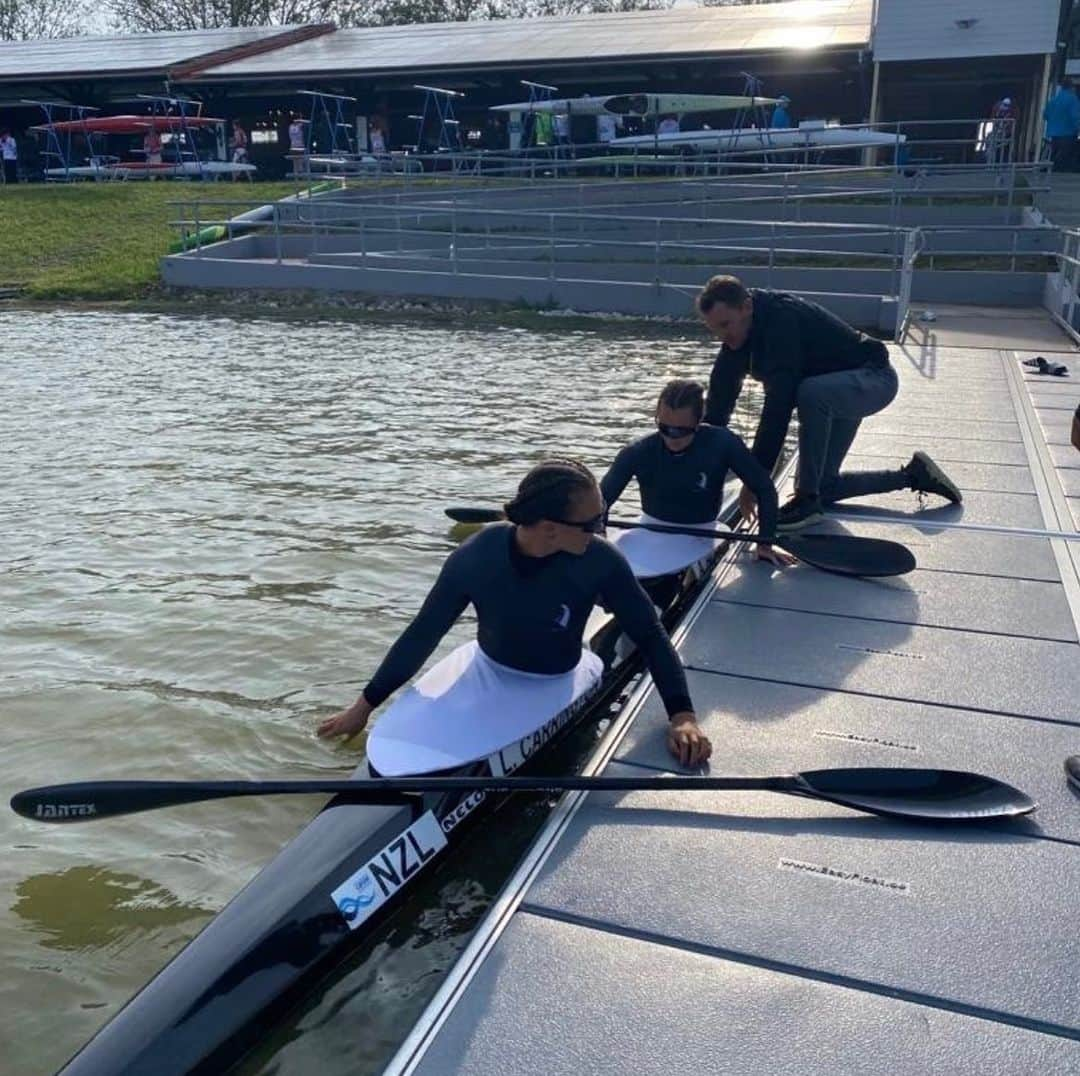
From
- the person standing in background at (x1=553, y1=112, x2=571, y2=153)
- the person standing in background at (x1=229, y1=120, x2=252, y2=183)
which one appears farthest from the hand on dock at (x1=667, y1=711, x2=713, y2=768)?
the person standing in background at (x1=229, y1=120, x2=252, y2=183)

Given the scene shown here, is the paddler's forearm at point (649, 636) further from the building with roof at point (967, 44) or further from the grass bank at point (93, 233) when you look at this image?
the building with roof at point (967, 44)

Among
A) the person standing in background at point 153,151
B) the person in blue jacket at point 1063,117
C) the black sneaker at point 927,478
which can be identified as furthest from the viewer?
the person standing in background at point 153,151

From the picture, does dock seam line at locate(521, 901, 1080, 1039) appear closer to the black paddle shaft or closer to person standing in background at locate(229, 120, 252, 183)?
the black paddle shaft

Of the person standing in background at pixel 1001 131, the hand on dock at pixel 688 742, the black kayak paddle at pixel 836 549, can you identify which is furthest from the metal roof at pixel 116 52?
the hand on dock at pixel 688 742

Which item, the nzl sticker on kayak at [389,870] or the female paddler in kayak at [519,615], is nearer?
the nzl sticker on kayak at [389,870]

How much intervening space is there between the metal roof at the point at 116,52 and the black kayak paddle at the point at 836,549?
3330 centimetres

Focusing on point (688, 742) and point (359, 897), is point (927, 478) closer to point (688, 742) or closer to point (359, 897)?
point (688, 742)

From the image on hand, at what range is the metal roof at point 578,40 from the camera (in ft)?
97.7

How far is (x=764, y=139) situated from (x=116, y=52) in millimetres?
23846

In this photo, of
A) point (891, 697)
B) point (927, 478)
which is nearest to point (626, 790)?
point (891, 697)

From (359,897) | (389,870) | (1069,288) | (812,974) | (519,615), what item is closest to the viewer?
(812,974)

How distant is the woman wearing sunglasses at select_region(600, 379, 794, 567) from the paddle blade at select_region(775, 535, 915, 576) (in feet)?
0.49

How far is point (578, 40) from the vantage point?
108 ft

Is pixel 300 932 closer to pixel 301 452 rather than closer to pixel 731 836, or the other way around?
pixel 731 836
